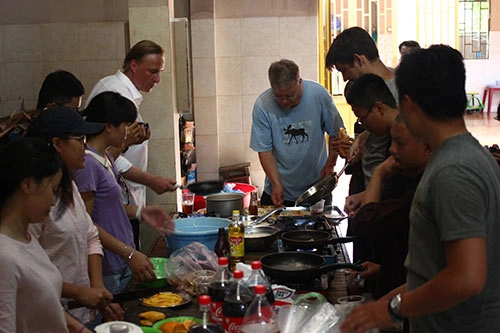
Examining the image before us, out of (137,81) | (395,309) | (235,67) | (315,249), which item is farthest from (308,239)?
(235,67)

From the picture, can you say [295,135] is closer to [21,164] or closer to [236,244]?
[236,244]

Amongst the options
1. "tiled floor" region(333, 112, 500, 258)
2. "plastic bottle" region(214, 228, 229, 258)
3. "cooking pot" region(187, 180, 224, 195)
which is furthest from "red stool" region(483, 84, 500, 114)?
"plastic bottle" region(214, 228, 229, 258)

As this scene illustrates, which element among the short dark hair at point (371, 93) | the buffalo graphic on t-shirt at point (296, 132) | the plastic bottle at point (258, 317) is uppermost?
the short dark hair at point (371, 93)

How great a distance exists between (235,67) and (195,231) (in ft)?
12.4

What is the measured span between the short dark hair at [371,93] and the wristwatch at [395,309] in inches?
58.1

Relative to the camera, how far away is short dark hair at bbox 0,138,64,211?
85.0 inches

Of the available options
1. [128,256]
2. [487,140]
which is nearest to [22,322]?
[128,256]

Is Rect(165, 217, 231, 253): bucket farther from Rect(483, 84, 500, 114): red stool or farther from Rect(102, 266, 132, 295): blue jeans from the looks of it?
Rect(483, 84, 500, 114): red stool

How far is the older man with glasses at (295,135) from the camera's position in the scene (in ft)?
15.6

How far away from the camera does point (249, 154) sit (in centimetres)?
711

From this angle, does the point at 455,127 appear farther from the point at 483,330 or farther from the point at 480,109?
the point at 480,109

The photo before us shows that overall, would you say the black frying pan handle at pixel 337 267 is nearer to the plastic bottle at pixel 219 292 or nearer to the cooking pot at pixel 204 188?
the plastic bottle at pixel 219 292

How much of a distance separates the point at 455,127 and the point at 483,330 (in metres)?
0.58

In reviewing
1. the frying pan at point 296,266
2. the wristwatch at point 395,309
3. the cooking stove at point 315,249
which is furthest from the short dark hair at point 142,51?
the wristwatch at point 395,309
